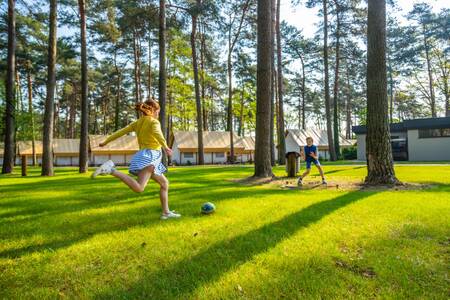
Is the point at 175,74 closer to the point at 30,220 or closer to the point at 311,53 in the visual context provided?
the point at 311,53

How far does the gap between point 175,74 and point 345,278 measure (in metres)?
35.0

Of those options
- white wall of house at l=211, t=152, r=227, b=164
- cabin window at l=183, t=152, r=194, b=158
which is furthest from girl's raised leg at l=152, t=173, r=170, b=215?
white wall of house at l=211, t=152, r=227, b=164

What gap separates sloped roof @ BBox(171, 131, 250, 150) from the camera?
1523 inches

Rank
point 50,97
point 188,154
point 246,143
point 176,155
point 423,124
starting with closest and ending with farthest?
1. point 50,97
2. point 423,124
3. point 176,155
4. point 188,154
5. point 246,143

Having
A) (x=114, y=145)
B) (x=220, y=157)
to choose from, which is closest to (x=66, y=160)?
(x=114, y=145)

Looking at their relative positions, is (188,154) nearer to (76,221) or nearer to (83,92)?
(83,92)

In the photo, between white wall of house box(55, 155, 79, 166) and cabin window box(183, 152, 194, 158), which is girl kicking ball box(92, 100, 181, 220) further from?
white wall of house box(55, 155, 79, 166)

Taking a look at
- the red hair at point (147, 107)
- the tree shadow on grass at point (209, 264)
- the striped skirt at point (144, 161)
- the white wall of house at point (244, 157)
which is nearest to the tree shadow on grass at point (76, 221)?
the striped skirt at point (144, 161)

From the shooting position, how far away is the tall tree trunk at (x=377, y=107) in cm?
859

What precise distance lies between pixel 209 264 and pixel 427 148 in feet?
94.5

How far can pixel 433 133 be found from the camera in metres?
25.3

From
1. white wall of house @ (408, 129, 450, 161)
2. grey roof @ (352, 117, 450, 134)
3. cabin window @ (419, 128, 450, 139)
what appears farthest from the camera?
white wall of house @ (408, 129, 450, 161)

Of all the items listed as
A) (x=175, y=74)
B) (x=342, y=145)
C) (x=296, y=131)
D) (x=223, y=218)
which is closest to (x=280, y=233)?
(x=223, y=218)

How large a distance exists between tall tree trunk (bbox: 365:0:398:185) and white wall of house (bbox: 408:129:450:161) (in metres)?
21.1
